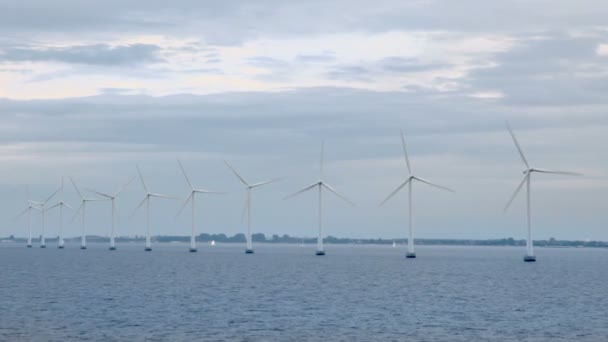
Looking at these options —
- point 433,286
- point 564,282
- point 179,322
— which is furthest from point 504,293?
point 179,322

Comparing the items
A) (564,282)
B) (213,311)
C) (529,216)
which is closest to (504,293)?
(564,282)

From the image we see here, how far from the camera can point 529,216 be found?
516ft

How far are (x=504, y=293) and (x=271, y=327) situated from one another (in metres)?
40.2

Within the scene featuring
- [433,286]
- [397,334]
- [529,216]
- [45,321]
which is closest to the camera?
[397,334]

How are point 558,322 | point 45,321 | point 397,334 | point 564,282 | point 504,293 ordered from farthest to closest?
1. point 564,282
2. point 504,293
3. point 558,322
4. point 45,321
5. point 397,334

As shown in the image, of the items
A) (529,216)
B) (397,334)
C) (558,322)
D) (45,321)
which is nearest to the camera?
(397,334)

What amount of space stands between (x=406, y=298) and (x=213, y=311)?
21.1 metres

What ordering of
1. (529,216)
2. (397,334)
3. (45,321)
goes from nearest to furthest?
(397,334) → (45,321) → (529,216)

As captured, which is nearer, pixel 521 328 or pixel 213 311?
pixel 521 328

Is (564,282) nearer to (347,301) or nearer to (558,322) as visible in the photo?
(347,301)

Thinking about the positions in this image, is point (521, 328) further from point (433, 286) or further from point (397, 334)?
point (433, 286)

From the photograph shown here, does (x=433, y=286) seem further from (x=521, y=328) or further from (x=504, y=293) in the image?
(x=521, y=328)

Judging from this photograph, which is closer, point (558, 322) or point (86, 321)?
point (86, 321)

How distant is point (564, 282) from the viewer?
4606 inches
